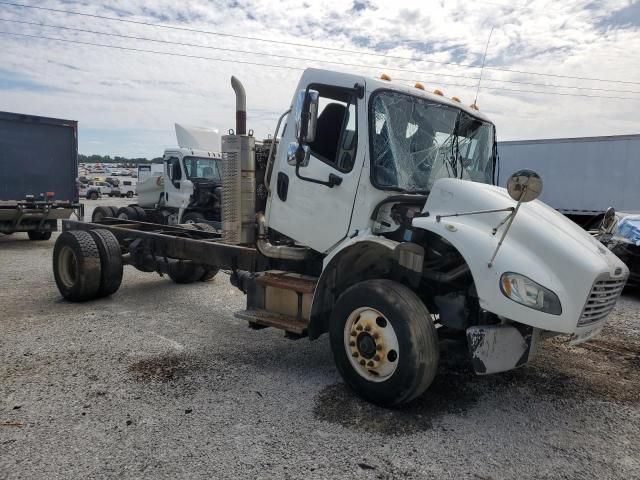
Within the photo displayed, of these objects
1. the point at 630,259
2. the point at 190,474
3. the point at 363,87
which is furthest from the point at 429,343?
the point at 630,259

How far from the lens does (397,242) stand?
4.06m

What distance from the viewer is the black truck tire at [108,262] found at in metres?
6.92

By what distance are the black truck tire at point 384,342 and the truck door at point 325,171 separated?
79 centimetres

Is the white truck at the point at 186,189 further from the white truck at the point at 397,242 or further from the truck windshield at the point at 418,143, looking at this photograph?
the truck windshield at the point at 418,143

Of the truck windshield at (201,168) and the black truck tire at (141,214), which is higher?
the truck windshield at (201,168)

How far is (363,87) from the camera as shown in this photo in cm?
425

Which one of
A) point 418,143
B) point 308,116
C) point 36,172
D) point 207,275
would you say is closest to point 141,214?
point 36,172

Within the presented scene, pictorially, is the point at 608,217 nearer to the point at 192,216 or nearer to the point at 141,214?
the point at 192,216

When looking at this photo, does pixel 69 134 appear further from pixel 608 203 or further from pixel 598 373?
pixel 608 203

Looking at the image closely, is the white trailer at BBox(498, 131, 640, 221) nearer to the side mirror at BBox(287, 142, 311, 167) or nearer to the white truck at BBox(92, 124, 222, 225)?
the white truck at BBox(92, 124, 222, 225)

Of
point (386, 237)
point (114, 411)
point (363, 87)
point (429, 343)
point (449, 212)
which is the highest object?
point (363, 87)

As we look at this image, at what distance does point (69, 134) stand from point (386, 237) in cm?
1218

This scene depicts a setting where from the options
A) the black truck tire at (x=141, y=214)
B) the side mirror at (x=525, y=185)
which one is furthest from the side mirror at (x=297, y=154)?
the black truck tire at (x=141, y=214)

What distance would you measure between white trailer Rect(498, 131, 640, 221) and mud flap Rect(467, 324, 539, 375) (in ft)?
37.2
